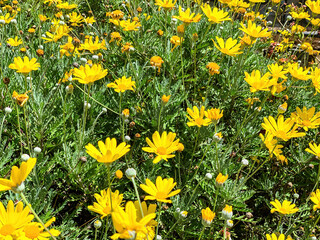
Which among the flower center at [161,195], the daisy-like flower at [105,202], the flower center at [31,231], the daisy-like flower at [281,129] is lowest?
the daisy-like flower at [281,129]

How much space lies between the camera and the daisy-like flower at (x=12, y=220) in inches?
40.7

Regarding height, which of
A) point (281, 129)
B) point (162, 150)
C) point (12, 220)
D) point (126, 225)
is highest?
point (126, 225)

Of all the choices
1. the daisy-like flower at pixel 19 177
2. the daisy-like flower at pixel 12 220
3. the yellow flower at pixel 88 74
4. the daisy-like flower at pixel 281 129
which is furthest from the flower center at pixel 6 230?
the daisy-like flower at pixel 281 129

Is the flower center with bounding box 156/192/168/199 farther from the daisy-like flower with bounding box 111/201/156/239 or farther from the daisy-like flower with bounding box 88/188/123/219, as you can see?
the daisy-like flower with bounding box 111/201/156/239

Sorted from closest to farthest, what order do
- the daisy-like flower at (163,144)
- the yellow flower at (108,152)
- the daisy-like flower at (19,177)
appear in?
the daisy-like flower at (19,177) < the yellow flower at (108,152) < the daisy-like flower at (163,144)

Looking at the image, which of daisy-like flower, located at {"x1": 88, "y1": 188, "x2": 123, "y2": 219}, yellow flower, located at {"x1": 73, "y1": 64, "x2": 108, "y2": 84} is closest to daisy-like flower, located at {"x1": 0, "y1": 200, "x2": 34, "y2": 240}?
daisy-like flower, located at {"x1": 88, "y1": 188, "x2": 123, "y2": 219}

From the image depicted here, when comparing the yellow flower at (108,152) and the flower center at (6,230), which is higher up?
the yellow flower at (108,152)

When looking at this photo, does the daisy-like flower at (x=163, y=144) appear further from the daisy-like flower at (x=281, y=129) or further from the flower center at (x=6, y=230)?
the flower center at (x=6, y=230)

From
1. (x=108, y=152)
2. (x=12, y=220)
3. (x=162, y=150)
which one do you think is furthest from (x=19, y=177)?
(x=162, y=150)

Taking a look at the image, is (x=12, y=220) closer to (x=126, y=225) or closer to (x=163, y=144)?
(x=126, y=225)

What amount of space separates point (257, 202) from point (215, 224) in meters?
0.47

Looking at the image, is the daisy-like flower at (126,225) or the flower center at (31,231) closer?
the daisy-like flower at (126,225)

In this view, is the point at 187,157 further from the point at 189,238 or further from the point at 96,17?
the point at 96,17

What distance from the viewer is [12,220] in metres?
1.07
